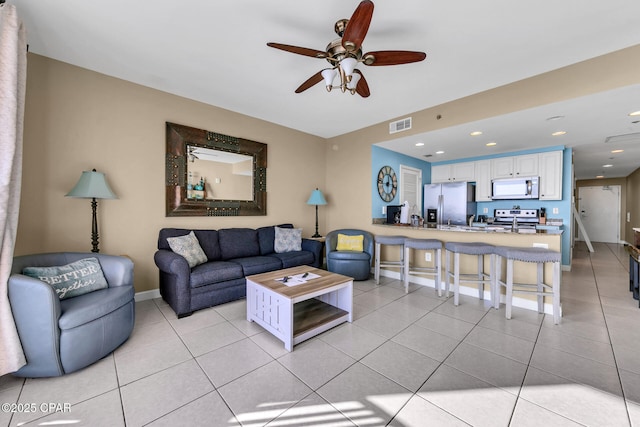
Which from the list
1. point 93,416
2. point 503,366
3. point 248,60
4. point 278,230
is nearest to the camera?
point 93,416

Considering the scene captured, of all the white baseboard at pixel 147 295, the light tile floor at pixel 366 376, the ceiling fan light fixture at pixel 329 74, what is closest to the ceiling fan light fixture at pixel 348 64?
the ceiling fan light fixture at pixel 329 74

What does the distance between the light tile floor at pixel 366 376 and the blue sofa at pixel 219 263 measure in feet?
0.75

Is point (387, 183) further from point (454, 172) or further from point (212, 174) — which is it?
point (212, 174)

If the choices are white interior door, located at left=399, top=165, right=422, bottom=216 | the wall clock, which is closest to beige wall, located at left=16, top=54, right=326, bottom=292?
the wall clock

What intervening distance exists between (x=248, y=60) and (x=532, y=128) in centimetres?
382

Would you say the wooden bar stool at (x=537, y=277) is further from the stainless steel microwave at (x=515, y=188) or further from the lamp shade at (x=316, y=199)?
the lamp shade at (x=316, y=199)

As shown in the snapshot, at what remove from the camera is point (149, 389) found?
5.30 feet

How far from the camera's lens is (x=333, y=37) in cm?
222

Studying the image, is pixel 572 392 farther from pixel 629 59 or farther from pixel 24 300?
pixel 24 300

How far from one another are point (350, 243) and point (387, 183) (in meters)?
1.50

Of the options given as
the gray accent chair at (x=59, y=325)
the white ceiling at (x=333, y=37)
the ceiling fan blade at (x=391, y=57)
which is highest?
the white ceiling at (x=333, y=37)

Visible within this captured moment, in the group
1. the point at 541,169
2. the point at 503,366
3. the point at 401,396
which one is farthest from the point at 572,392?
the point at 541,169

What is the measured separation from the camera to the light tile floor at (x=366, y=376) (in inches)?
55.9

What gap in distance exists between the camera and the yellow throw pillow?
13.6 feet
